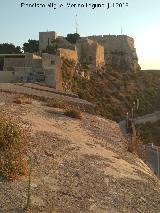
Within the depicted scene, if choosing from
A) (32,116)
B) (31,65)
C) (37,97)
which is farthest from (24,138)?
(31,65)

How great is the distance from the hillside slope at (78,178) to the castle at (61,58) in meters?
15.5

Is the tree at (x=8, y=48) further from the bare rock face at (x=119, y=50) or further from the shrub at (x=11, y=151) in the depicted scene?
the shrub at (x=11, y=151)

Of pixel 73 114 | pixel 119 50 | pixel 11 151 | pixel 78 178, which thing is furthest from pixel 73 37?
pixel 78 178

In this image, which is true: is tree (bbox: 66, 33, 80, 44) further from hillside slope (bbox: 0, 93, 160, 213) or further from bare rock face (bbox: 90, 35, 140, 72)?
hillside slope (bbox: 0, 93, 160, 213)

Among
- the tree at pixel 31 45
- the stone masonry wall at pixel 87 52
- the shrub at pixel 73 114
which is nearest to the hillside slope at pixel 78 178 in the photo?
the shrub at pixel 73 114

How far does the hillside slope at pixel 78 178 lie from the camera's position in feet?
22.7

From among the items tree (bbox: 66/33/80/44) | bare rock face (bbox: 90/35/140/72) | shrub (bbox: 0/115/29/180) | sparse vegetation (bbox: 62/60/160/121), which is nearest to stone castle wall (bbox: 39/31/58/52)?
sparse vegetation (bbox: 62/60/160/121)

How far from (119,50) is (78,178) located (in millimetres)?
68004

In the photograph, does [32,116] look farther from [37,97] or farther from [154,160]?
[154,160]

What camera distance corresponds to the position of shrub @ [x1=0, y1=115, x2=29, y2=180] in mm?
7450

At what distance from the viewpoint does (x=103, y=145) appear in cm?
1126

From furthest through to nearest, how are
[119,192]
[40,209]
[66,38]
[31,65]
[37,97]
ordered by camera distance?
[66,38]
[31,65]
[37,97]
[119,192]
[40,209]

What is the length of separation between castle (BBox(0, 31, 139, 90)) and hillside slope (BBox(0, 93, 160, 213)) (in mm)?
15524

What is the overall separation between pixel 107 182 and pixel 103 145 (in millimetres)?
3159
